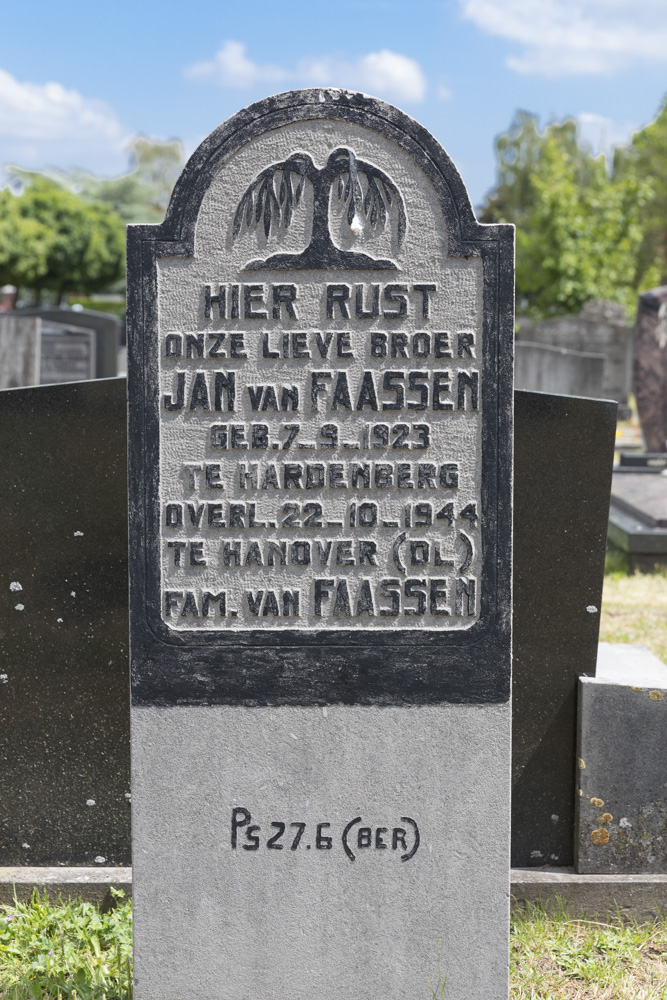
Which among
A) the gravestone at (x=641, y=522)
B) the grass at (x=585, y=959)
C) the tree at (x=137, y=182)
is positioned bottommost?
the grass at (x=585, y=959)

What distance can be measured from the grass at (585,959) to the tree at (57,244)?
48.1 meters

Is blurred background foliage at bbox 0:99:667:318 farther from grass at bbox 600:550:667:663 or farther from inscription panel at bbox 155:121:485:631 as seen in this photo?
inscription panel at bbox 155:121:485:631

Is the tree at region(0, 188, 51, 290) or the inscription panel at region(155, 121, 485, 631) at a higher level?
the tree at region(0, 188, 51, 290)

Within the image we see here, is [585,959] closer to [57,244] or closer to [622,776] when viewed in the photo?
[622,776]

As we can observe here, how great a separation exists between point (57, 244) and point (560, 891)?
52794mm

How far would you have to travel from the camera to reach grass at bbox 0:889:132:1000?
2.82m

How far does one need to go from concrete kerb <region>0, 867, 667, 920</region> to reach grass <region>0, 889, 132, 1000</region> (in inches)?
1.4

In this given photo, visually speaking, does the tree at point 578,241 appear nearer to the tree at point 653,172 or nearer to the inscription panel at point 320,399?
the tree at point 653,172

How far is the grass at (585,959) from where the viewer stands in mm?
2867

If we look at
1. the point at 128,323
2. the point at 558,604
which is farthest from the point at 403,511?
the point at 558,604

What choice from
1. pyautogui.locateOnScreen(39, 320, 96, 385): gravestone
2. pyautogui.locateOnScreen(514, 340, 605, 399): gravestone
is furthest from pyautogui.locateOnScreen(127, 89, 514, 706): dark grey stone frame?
pyautogui.locateOnScreen(39, 320, 96, 385): gravestone

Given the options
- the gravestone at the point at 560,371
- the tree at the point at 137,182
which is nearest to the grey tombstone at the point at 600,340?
the gravestone at the point at 560,371

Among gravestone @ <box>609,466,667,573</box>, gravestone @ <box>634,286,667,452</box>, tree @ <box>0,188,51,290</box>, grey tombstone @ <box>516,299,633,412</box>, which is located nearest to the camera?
gravestone @ <box>609,466,667,573</box>

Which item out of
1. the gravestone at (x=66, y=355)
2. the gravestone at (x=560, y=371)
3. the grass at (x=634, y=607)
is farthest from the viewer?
the gravestone at (x=66, y=355)
